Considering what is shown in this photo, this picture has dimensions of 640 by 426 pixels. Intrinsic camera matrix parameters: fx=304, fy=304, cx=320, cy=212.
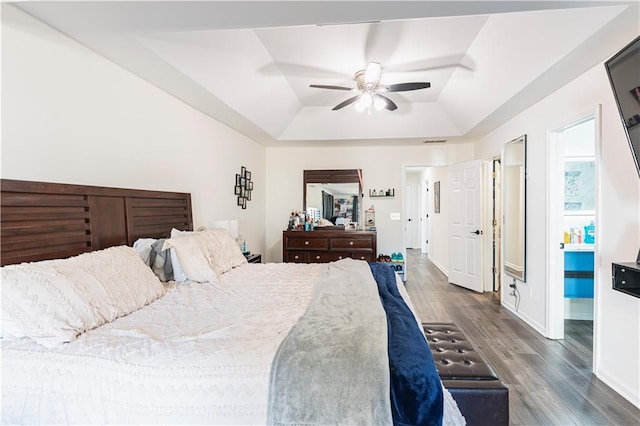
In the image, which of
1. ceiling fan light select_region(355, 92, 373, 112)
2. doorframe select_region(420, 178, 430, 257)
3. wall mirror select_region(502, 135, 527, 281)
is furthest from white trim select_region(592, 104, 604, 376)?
doorframe select_region(420, 178, 430, 257)

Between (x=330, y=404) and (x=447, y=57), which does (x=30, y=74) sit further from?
(x=447, y=57)

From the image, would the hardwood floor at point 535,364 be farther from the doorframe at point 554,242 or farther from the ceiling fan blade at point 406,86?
the ceiling fan blade at point 406,86

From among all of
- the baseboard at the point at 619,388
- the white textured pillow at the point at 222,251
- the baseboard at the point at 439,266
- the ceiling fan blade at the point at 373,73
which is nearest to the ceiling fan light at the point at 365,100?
the ceiling fan blade at the point at 373,73

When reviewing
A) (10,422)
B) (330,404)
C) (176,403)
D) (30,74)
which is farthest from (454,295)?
(30,74)

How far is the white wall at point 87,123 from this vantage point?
168 centimetres

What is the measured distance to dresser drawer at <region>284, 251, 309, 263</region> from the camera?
494 cm

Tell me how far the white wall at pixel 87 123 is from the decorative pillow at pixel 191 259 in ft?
2.07

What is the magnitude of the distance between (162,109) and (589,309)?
201 inches

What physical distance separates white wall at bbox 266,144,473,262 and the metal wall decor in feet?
3.11

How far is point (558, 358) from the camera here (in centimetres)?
267

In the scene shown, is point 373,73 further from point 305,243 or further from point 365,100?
point 305,243

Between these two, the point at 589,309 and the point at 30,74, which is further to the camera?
the point at 589,309

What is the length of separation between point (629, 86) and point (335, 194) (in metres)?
4.14

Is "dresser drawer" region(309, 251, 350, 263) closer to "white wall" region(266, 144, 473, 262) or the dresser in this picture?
the dresser
